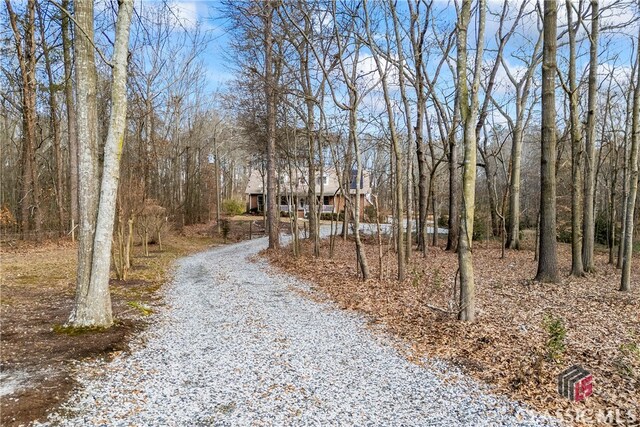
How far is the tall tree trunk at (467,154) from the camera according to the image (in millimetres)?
5047

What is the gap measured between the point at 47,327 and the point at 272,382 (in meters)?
3.22

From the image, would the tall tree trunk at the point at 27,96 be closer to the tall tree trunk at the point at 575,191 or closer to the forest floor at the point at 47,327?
the forest floor at the point at 47,327

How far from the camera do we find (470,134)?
16.6 feet

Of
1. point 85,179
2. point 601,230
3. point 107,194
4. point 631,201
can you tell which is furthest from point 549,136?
point 601,230

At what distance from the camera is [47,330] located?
4730 mm

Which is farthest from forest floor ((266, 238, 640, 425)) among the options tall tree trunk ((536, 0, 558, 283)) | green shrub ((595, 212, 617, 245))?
green shrub ((595, 212, 617, 245))

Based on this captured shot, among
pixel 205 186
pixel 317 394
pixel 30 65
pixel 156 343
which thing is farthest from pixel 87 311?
pixel 205 186

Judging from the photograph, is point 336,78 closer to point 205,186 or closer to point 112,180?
point 112,180

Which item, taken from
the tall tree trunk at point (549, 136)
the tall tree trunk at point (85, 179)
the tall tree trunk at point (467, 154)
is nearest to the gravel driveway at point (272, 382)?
the tall tree trunk at point (85, 179)

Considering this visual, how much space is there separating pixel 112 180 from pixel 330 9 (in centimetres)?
617

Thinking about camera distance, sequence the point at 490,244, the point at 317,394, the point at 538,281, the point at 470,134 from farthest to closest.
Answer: the point at 490,244 < the point at 538,281 < the point at 470,134 < the point at 317,394

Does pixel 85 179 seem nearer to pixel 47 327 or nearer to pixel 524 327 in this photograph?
pixel 47 327

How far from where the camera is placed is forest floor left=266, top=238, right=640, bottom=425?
336cm

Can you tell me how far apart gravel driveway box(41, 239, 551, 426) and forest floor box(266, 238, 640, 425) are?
36 centimetres
